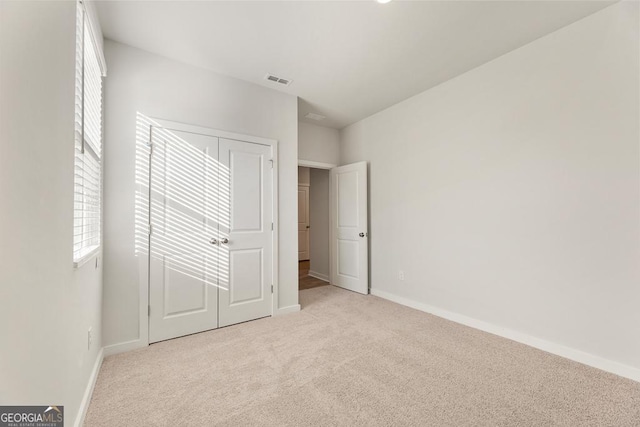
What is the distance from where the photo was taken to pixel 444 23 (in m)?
2.19

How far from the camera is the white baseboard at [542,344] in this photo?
1.97 m

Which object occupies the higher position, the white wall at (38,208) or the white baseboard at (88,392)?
the white wall at (38,208)

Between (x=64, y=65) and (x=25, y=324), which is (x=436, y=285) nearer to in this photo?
(x=25, y=324)

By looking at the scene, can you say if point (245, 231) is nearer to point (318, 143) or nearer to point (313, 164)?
point (313, 164)

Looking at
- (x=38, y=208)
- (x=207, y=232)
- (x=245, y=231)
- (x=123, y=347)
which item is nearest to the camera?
(x=38, y=208)

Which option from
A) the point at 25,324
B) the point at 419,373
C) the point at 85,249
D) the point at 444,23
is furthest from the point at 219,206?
the point at 444,23

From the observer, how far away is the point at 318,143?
178 inches

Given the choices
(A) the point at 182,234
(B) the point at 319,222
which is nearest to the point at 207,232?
(A) the point at 182,234

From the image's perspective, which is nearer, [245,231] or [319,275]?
[245,231]

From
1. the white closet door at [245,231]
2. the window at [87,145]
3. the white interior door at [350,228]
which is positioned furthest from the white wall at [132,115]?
the white interior door at [350,228]

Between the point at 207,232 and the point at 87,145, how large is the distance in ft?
4.23

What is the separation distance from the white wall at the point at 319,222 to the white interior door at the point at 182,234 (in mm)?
2563

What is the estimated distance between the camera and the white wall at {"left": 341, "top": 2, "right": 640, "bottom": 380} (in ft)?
6.56

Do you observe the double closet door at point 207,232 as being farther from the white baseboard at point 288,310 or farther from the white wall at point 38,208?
the white wall at point 38,208
